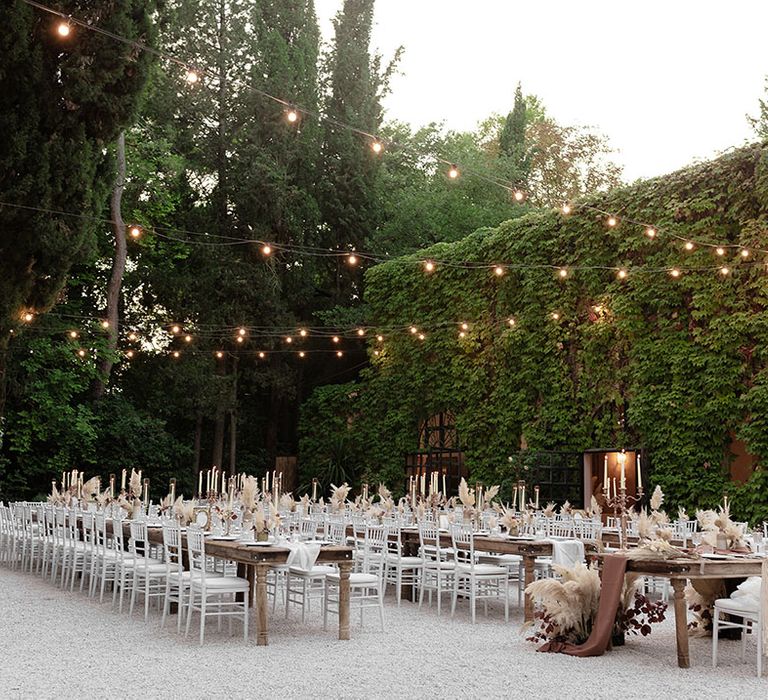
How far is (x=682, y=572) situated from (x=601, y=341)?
10172mm

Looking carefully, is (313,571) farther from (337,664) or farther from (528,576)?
(528,576)

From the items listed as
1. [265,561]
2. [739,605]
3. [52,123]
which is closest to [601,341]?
[52,123]

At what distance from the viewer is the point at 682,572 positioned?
604 centimetres

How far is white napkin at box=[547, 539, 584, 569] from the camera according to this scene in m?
8.02

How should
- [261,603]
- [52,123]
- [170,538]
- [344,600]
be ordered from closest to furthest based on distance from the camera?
[261,603] < [344,600] < [170,538] < [52,123]

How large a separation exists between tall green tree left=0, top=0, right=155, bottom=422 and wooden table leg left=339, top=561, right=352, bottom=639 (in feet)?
22.0

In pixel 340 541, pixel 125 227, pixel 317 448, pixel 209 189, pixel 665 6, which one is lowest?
pixel 340 541

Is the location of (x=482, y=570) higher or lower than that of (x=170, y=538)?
lower

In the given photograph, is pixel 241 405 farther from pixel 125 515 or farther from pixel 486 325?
pixel 125 515

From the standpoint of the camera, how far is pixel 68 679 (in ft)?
17.8

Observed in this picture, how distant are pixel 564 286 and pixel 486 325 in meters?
2.14

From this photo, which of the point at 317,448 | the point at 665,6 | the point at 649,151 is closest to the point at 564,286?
the point at 665,6

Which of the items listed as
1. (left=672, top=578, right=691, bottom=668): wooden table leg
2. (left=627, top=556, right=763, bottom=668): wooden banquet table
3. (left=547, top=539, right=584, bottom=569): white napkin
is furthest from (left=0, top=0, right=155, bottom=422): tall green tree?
(left=672, top=578, right=691, bottom=668): wooden table leg

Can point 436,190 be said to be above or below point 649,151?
below
